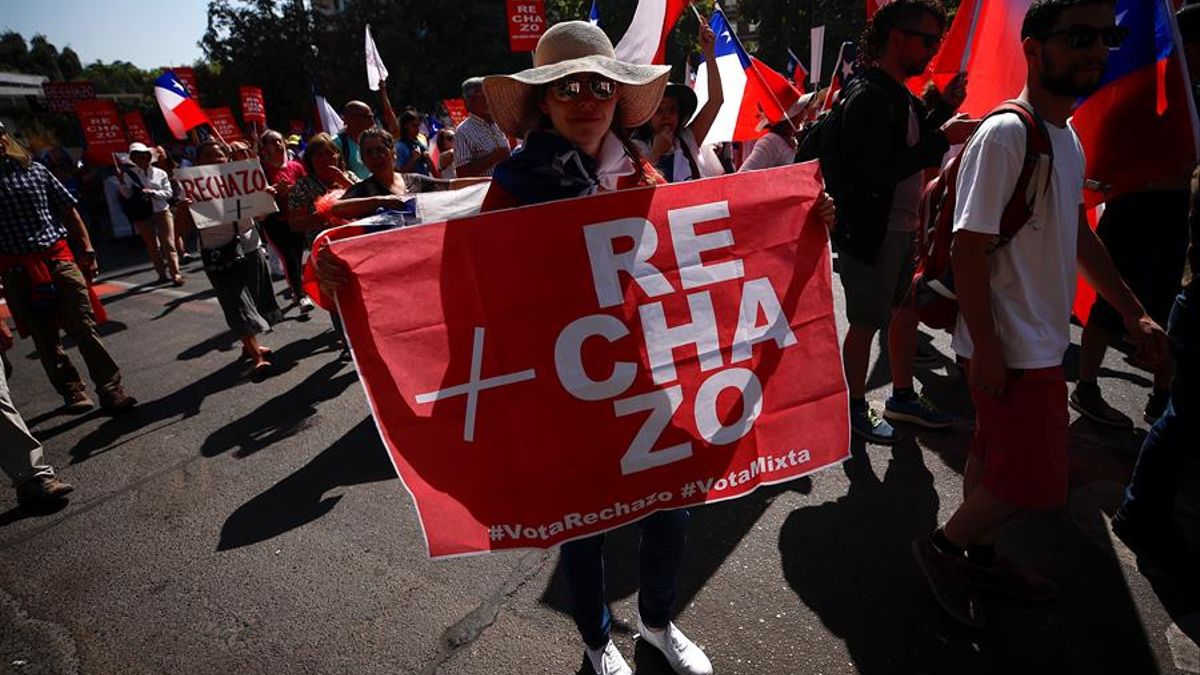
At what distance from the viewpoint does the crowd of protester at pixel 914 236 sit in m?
1.76

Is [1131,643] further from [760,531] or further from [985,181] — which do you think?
[985,181]

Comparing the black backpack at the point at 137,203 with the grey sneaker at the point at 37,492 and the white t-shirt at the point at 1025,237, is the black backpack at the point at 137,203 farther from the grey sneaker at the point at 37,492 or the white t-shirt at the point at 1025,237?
the white t-shirt at the point at 1025,237

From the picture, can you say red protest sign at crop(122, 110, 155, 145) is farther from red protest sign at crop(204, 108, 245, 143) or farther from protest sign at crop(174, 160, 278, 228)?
protest sign at crop(174, 160, 278, 228)

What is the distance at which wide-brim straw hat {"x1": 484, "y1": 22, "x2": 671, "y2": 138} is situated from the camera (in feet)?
5.22

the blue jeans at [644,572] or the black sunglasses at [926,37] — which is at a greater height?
the black sunglasses at [926,37]

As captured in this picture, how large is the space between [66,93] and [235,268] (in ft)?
75.7

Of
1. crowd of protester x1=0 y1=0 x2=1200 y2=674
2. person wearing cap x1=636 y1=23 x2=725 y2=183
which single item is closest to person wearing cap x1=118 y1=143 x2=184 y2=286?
crowd of protester x1=0 y1=0 x2=1200 y2=674

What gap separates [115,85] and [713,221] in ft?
337

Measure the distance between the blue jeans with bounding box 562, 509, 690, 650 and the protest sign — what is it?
4.82 meters

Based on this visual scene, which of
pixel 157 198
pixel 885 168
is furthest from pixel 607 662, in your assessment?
pixel 157 198

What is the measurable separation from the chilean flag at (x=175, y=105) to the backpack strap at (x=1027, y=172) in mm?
8255

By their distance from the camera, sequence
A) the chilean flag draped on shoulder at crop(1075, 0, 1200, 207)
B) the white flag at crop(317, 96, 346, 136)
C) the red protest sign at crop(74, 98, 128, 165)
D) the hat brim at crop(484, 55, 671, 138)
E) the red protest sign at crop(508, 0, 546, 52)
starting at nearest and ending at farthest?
the hat brim at crop(484, 55, 671, 138)
the chilean flag draped on shoulder at crop(1075, 0, 1200, 207)
the red protest sign at crop(508, 0, 546, 52)
the white flag at crop(317, 96, 346, 136)
the red protest sign at crop(74, 98, 128, 165)

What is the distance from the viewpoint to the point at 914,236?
3.30 meters

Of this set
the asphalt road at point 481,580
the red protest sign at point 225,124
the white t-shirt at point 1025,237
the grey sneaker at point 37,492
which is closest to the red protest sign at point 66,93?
the red protest sign at point 225,124
